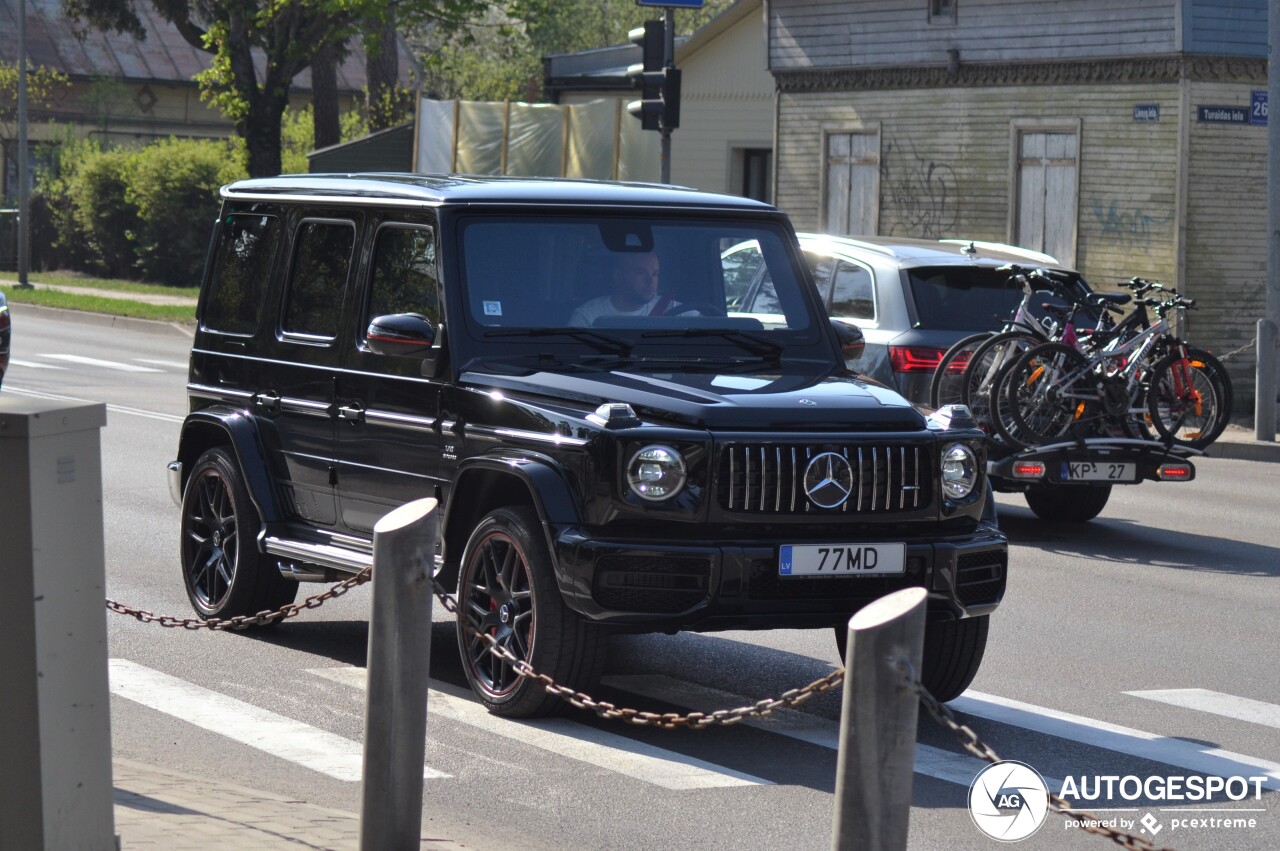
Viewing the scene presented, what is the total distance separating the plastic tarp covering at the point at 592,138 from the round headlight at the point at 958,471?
105ft

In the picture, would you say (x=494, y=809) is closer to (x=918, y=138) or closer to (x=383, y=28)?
(x=918, y=138)

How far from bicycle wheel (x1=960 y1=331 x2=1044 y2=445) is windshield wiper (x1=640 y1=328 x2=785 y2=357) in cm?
485

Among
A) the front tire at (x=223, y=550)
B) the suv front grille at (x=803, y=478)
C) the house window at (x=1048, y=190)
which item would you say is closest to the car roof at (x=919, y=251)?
the front tire at (x=223, y=550)

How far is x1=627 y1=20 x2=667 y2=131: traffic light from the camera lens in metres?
21.3

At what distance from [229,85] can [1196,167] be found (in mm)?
19070

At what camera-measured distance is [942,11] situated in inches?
1120

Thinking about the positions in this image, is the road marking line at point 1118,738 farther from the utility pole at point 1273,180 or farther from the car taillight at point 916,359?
the utility pole at point 1273,180

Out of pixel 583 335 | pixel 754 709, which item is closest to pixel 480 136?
pixel 583 335

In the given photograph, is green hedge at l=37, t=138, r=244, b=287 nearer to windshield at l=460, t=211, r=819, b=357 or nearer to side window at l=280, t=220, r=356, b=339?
side window at l=280, t=220, r=356, b=339

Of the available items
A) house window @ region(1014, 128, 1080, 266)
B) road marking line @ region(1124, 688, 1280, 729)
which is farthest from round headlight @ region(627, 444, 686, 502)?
house window @ region(1014, 128, 1080, 266)

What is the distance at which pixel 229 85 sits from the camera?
1435 inches

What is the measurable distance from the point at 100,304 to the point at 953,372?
84.5ft

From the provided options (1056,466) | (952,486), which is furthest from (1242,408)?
(952,486)

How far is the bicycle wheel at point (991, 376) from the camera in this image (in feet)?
41.5
